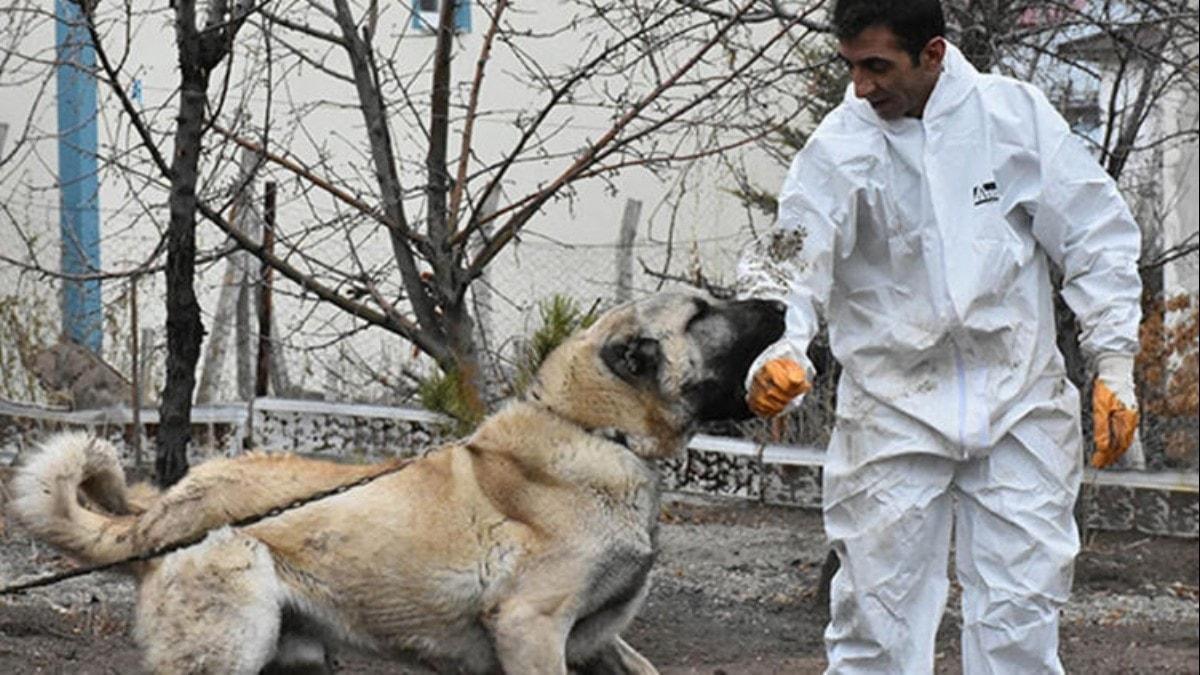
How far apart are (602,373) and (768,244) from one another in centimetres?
69

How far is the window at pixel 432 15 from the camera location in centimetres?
857

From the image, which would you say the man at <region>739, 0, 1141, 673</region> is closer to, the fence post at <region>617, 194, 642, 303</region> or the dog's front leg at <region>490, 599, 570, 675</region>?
the dog's front leg at <region>490, 599, 570, 675</region>

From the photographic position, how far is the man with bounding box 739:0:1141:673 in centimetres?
544

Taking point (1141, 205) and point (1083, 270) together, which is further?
point (1141, 205)

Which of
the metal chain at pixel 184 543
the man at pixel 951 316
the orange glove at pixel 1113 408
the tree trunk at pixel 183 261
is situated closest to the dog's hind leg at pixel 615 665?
the man at pixel 951 316

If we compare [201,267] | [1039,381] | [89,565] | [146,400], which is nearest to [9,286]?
[146,400]

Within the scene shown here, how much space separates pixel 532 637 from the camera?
5637mm

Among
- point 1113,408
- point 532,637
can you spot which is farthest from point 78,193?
point 1113,408

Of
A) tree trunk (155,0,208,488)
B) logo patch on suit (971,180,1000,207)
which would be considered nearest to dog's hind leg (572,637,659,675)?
logo patch on suit (971,180,1000,207)

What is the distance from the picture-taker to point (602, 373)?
5957 mm

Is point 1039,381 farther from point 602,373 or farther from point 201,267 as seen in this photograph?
point 201,267

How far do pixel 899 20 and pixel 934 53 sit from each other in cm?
17

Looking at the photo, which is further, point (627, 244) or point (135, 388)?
point (627, 244)

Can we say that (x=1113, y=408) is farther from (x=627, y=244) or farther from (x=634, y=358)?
(x=627, y=244)
